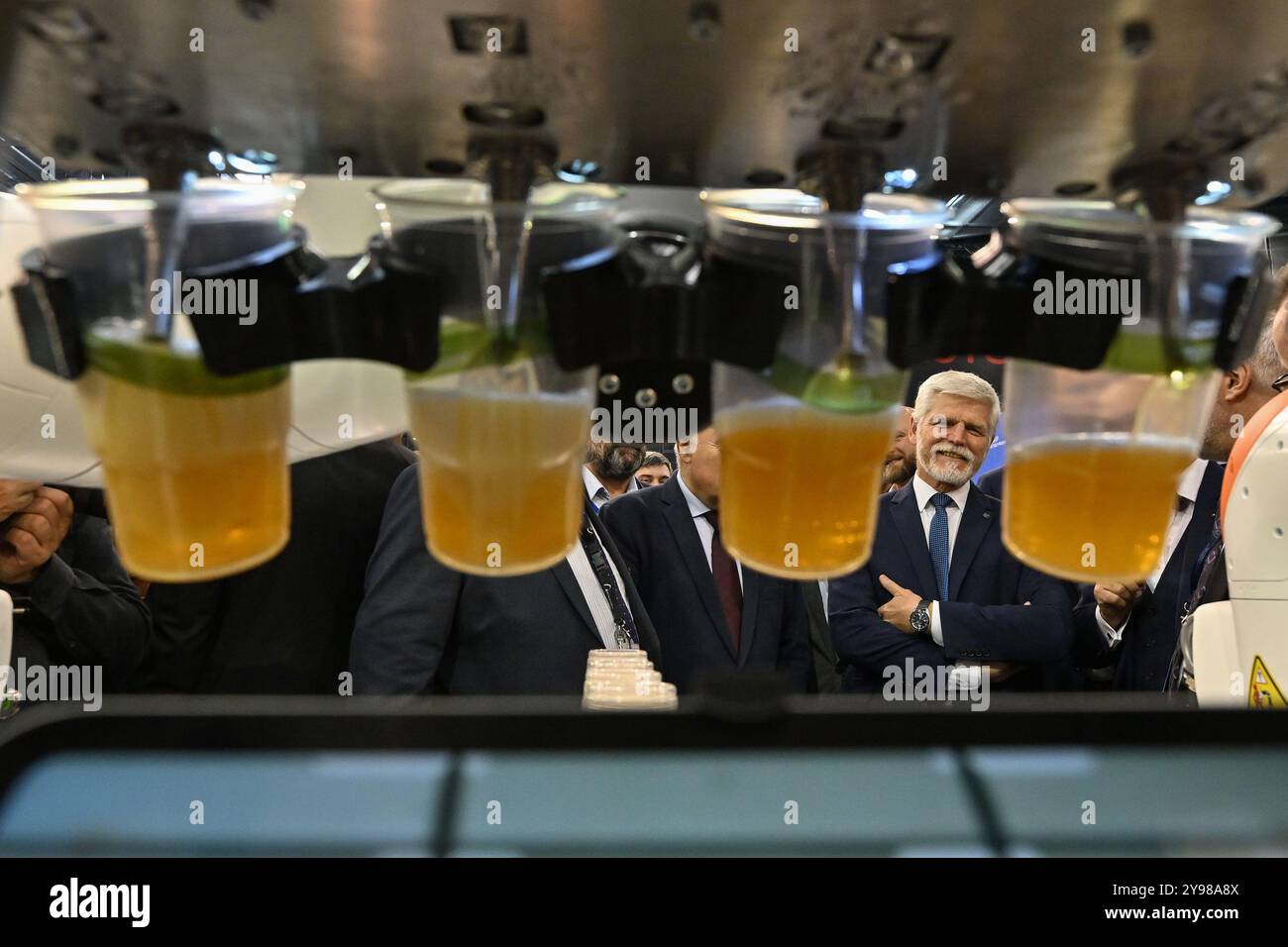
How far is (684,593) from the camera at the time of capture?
8.93 feet

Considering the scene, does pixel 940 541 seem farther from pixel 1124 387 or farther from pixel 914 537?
pixel 1124 387

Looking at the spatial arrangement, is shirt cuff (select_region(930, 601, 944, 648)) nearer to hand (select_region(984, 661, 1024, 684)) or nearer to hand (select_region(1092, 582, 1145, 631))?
hand (select_region(984, 661, 1024, 684))

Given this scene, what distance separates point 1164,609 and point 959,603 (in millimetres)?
534

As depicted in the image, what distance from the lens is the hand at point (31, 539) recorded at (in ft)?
7.00

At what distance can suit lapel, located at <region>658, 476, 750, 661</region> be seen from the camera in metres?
2.72

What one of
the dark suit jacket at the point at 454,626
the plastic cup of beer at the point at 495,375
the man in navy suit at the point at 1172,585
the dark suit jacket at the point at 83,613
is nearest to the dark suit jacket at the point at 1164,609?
the man in navy suit at the point at 1172,585

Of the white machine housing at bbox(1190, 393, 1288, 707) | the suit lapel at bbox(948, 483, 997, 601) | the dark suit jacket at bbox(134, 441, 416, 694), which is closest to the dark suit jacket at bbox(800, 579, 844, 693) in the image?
the suit lapel at bbox(948, 483, 997, 601)

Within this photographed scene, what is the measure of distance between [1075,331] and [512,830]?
1.49 ft

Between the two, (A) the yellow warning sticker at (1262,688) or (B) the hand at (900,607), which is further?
(B) the hand at (900,607)

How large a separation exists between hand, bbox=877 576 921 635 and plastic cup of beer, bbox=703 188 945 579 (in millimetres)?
2209

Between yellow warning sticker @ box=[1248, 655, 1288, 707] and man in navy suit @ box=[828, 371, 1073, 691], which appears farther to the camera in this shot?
man in navy suit @ box=[828, 371, 1073, 691]

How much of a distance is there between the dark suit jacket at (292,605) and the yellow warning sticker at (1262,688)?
1.71 meters

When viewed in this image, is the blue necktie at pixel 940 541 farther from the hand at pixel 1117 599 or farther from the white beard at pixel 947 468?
the hand at pixel 1117 599

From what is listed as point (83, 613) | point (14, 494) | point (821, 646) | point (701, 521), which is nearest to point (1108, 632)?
point (821, 646)
